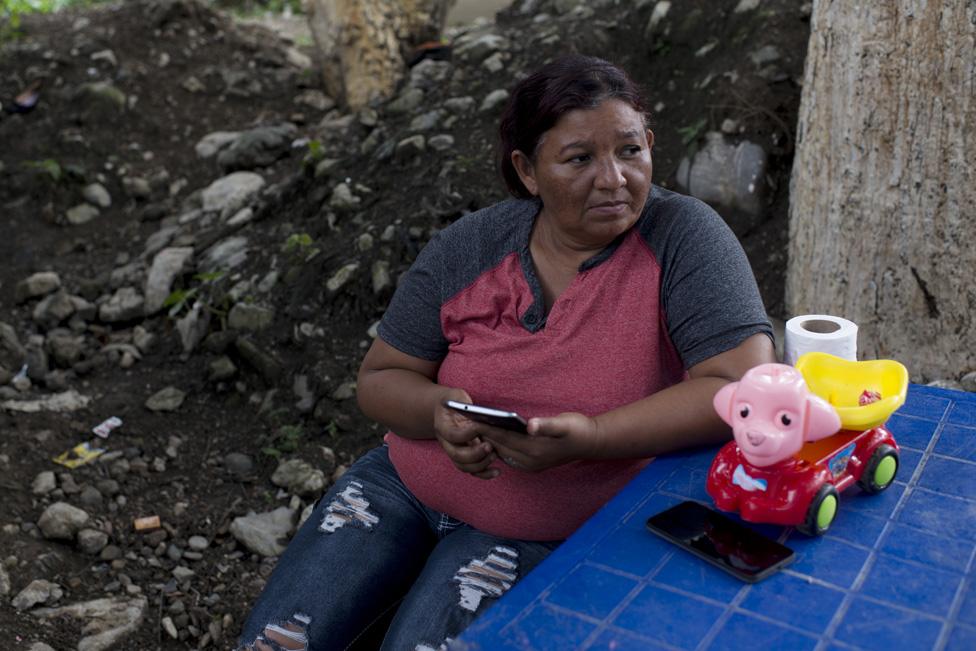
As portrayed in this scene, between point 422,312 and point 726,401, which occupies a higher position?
point 726,401

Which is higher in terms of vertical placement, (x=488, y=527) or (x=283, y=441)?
(x=488, y=527)

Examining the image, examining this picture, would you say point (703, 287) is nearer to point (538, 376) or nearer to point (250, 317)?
point (538, 376)

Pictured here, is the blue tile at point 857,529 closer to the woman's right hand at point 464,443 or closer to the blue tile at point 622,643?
the blue tile at point 622,643

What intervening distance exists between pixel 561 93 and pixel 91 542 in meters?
2.29

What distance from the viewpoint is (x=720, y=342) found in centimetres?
204

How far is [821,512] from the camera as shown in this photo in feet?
5.37

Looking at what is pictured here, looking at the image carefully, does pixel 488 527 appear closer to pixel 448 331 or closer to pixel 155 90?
pixel 448 331

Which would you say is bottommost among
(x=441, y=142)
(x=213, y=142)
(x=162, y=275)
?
(x=162, y=275)

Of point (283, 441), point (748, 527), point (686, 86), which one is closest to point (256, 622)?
point (748, 527)

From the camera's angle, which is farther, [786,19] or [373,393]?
[786,19]

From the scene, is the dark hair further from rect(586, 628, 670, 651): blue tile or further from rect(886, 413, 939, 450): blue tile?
rect(586, 628, 670, 651): blue tile

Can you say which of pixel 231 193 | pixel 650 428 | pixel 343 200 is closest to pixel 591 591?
pixel 650 428

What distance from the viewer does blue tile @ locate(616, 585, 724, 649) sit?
1.44 meters

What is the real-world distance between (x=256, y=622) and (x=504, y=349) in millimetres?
777
